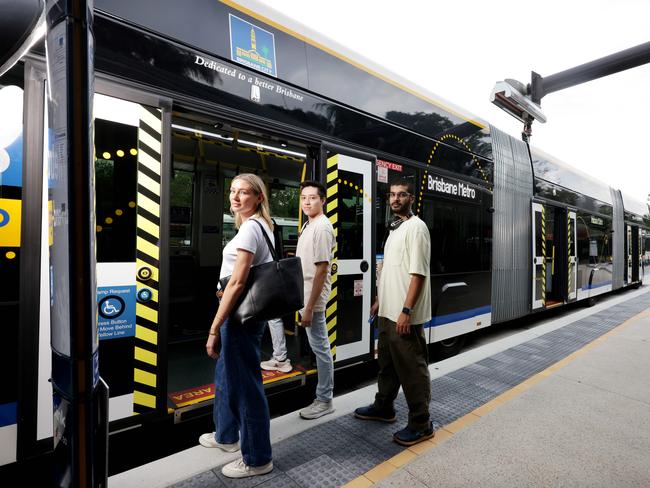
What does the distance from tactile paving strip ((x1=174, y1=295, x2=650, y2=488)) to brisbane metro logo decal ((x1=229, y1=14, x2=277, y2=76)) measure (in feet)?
8.81

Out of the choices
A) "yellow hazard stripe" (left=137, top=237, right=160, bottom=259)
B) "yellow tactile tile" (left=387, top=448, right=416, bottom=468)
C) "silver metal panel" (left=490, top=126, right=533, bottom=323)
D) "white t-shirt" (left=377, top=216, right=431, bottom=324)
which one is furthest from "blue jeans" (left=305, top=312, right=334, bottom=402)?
"silver metal panel" (left=490, top=126, right=533, bottom=323)

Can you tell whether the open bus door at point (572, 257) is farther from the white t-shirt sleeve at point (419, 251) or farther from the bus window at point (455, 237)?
the white t-shirt sleeve at point (419, 251)

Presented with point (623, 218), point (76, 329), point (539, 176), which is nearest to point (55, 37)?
point (76, 329)

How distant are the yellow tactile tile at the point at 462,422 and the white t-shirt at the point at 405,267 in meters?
0.85

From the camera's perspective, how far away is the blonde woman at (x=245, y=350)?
206 centimetres

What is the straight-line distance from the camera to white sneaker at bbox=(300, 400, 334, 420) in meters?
2.84

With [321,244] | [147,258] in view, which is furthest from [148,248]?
[321,244]

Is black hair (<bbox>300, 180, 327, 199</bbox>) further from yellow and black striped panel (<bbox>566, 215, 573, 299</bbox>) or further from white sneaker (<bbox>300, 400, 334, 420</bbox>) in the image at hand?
yellow and black striped panel (<bbox>566, 215, 573, 299</bbox>)

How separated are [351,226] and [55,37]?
9.10ft

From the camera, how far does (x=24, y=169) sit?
6.11 feet

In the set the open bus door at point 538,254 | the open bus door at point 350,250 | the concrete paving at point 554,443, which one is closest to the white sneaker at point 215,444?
the concrete paving at point 554,443

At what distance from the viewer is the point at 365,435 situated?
2639 mm

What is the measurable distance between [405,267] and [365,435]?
1.21 m

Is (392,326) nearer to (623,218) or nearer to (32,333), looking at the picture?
(32,333)
